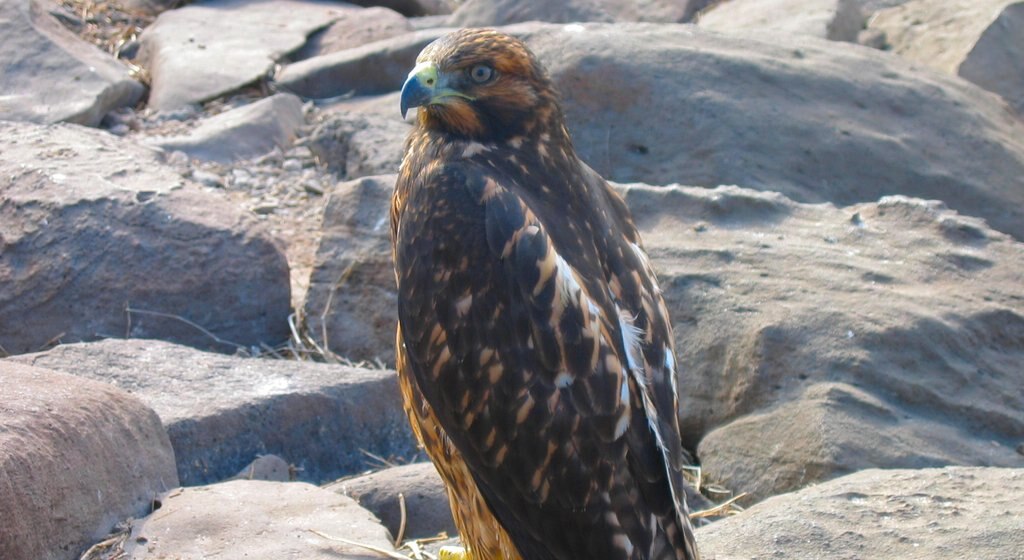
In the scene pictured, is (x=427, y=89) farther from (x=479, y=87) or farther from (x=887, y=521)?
(x=887, y=521)

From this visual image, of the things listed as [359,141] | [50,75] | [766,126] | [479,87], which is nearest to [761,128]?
[766,126]

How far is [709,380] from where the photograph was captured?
239 inches

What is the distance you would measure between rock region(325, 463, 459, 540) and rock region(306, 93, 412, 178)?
2.97m

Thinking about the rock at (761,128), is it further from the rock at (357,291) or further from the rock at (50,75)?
the rock at (50,75)

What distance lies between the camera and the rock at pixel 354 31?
433 inches

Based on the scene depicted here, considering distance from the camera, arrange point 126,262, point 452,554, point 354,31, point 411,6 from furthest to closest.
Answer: point 411,6
point 354,31
point 126,262
point 452,554

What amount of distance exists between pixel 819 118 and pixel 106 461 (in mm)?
5172

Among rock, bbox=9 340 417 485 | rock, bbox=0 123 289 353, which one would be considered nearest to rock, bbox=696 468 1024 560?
rock, bbox=9 340 417 485

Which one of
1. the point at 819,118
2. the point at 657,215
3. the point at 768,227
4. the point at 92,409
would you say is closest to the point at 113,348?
the point at 92,409

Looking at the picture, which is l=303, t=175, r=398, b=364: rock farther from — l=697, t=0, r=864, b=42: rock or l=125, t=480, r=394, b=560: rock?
l=697, t=0, r=864, b=42: rock

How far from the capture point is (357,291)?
6.70 m

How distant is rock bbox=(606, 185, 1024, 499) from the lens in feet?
18.6

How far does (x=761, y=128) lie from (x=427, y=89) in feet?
14.0

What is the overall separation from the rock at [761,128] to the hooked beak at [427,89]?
3.77 m
